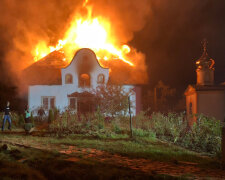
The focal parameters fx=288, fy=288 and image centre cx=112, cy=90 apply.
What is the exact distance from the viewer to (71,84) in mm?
28375

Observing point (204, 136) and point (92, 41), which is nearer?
point (204, 136)

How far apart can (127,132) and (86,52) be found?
1580cm

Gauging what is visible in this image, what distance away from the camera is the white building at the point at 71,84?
1105 inches

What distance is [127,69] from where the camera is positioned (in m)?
29.8

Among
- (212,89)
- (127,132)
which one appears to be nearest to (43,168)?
(127,132)

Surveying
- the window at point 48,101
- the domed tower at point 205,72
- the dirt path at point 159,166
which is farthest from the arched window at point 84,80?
the dirt path at point 159,166

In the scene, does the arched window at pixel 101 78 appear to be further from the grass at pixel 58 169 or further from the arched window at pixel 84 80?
the grass at pixel 58 169

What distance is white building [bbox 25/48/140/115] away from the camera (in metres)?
28.1

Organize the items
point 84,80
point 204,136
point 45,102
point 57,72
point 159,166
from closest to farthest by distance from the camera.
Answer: point 159,166
point 204,136
point 45,102
point 84,80
point 57,72

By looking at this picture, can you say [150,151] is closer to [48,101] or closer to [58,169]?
[58,169]

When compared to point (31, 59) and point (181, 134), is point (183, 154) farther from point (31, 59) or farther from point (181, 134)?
point (31, 59)

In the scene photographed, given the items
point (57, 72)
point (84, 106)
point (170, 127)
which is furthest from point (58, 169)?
point (57, 72)

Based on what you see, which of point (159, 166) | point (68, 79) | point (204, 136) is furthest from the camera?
point (68, 79)

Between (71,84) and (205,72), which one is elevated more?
(205,72)
